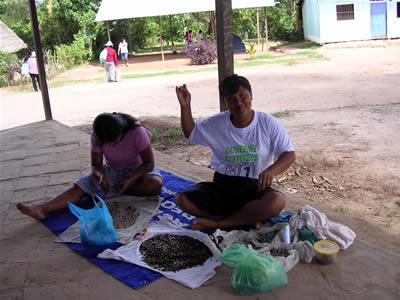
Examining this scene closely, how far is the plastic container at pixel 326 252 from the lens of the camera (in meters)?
2.05

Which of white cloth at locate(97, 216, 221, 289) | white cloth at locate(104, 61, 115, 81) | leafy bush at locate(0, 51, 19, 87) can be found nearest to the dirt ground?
white cloth at locate(97, 216, 221, 289)

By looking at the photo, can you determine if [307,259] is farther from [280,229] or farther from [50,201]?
[50,201]

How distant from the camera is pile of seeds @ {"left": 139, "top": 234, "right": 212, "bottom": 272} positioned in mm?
2158

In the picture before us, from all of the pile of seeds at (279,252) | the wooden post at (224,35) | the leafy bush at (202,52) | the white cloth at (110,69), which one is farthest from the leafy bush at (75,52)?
the pile of seeds at (279,252)

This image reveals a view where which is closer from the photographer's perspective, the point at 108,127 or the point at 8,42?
the point at 108,127

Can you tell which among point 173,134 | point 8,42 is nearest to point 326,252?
point 173,134

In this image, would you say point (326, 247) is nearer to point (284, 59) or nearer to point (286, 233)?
point (286, 233)

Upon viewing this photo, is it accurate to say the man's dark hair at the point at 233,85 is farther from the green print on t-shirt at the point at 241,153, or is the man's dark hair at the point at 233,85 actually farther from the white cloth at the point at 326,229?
the white cloth at the point at 326,229

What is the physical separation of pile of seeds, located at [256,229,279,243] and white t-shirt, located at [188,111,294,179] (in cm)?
36

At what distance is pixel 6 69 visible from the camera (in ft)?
52.4

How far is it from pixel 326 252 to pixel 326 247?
2.7 inches

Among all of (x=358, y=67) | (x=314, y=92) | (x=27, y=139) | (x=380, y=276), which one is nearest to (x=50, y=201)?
(x=380, y=276)

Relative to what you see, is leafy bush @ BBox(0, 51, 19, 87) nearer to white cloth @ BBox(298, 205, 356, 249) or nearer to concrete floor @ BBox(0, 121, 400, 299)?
concrete floor @ BBox(0, 121, 400, 299)

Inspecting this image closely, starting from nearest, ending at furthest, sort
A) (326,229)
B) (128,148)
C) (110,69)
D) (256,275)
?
1. (256,275)
2. (326,229)
3. (128,148)
4. (110,69)
